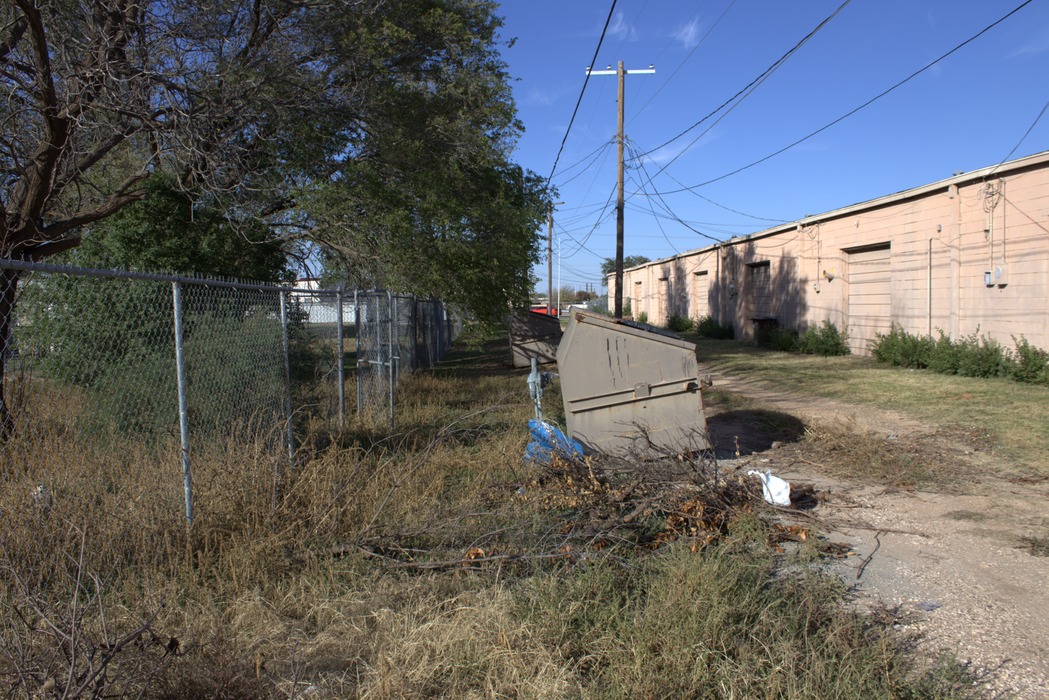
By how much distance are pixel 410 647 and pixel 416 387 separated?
8.13 meters

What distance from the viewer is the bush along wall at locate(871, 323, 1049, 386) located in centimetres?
1061

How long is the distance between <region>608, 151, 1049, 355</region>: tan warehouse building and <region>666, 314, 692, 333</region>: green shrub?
18.4 ft

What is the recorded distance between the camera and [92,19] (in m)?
7.23

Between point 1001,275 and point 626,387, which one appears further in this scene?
point 1001,275

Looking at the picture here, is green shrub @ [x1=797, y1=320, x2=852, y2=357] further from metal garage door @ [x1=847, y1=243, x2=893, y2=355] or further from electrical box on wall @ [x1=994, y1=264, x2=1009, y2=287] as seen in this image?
electrical box on wall @ [x1=994, y1=264, x2=1009, y2=287]

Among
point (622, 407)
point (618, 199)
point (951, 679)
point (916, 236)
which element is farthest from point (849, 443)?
point (618, 199)

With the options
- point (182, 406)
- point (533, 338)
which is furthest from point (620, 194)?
point (182, 406)

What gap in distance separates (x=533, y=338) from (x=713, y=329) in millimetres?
12618

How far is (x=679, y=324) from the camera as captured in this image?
31.1 metres

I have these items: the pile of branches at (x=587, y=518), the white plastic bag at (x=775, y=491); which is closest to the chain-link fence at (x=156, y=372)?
the pile of branches at (x=587, y=518)

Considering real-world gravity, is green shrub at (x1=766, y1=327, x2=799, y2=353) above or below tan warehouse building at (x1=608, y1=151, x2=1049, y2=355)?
below

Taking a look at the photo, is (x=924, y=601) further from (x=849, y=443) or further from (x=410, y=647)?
(x=849, y=443)

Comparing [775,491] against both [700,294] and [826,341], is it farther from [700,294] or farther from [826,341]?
[700,294]

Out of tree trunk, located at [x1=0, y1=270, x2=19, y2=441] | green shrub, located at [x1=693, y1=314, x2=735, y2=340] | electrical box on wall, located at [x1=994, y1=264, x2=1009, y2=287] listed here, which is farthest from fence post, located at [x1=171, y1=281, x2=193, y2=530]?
green shrub, located at [x1=693, y1=314, x2=735, y2=340]
